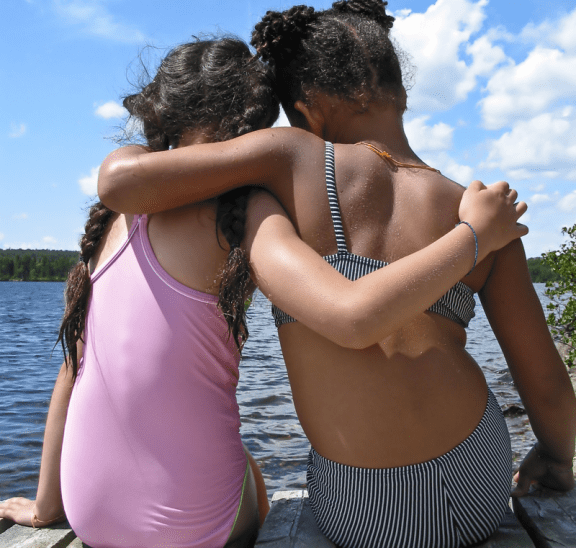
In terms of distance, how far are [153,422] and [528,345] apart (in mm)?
1206

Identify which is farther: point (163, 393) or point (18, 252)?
point (18, 252)

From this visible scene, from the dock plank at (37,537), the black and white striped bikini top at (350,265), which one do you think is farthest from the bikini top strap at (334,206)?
the dock plank at (37,537)

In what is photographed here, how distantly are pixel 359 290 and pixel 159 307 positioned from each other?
0.61 meters

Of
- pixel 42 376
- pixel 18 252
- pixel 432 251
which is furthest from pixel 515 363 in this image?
pixel 18 252

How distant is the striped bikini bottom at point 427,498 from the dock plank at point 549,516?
0.21 meters

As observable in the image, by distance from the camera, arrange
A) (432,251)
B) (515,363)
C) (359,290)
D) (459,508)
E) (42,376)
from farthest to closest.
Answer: (42,376) < (515,363) < (459,508) < (432,251) < (359,290)

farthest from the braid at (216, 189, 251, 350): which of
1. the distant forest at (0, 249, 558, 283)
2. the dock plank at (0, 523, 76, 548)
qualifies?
the distant forest at (0, 249, 558, 283)

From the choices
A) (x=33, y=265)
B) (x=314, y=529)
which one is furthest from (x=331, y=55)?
(x=33, y=265)

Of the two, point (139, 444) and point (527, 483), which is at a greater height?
point (139, 444)

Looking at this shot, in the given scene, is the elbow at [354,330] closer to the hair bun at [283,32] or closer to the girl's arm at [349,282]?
the girl's arm at [349,282]

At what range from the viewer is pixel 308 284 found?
57.9 inches

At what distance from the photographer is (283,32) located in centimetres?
191

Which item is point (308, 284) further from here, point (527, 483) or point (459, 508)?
point (527, 483)

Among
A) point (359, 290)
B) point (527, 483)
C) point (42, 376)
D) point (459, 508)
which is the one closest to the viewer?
point (359, 290)
